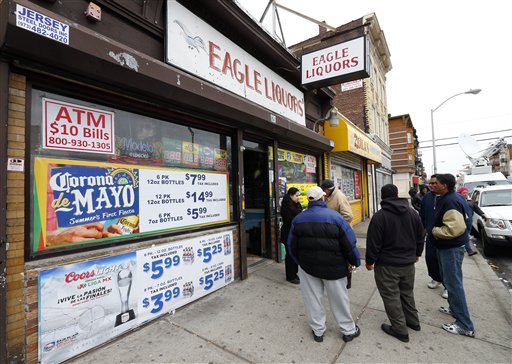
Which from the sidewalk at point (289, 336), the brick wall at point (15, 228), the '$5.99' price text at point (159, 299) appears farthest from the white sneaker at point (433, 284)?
the brick wall at point (15, 228)

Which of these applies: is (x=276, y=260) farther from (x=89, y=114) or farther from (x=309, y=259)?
(x=89, y=114)

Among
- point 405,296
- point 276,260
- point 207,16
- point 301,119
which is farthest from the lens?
point 301,119

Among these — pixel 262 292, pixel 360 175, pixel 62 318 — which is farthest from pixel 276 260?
pixel 360 175

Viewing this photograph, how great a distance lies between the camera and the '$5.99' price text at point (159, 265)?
3326mm

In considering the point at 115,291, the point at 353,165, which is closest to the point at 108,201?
the point at 115,291

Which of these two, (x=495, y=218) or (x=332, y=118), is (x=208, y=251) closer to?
(x=332, y=118)

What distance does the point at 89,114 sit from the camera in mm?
2912

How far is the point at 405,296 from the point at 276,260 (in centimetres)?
326

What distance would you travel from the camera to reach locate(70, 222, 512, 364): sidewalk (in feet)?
8.70

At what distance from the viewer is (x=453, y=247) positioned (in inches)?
120

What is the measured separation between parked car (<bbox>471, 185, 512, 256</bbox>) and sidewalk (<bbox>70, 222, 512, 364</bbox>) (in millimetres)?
2380

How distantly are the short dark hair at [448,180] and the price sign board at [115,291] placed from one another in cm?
341

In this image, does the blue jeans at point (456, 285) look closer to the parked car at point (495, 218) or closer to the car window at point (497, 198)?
the parked car at point (495, 218)

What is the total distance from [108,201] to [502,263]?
8.28 meters
